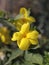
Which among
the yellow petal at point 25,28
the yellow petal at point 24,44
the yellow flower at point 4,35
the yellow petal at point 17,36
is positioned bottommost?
the yellow flower at point 4,35

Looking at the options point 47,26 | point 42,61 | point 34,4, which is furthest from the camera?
point 34,4

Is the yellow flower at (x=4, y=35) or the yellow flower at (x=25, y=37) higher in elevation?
the yellow flower at (x=25, y=37)

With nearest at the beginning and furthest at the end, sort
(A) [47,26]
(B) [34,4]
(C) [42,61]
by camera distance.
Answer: (C) [42,61], (A) [47,26], (B) [34,4]

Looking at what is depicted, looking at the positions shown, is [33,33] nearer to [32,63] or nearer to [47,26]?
[32,63]

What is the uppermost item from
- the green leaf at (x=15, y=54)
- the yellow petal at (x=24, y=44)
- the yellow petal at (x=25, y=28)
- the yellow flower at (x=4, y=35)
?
the yellow petal at (x=25, y=28)

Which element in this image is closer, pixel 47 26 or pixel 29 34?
pixel 29 34

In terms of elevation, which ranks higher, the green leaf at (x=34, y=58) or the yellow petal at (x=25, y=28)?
the yellow petal at (x=25, y=28)

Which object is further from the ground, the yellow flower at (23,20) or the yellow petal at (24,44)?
the yellow flower at (23,20)

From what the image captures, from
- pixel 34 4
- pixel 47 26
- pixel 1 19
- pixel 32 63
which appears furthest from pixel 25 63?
pixel 34 4
